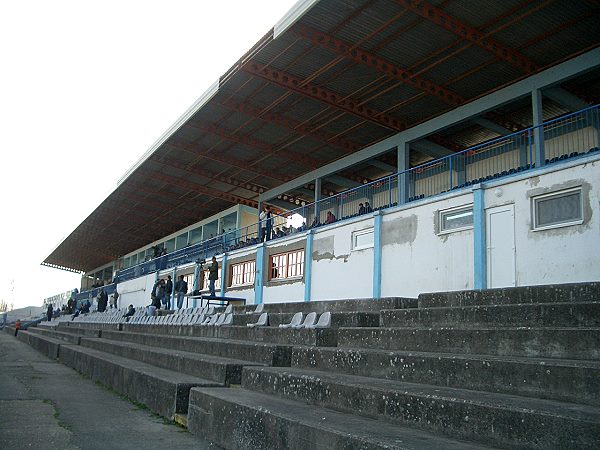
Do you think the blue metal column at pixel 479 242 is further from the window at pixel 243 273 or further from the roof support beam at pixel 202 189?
the roof support beam at pixel 202 189

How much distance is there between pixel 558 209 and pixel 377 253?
17.9 ft

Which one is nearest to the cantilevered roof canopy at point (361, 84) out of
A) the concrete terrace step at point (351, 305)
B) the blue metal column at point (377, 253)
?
the blue metal column at point (377, 253)

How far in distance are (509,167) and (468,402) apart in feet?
41.5

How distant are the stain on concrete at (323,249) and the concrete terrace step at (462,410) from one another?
1289 centimetres

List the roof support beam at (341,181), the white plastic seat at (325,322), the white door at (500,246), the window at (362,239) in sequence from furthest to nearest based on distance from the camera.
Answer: the roof support beam at (341,181) → the window at (362,239) → the white door at (500,246) → the white plastic seat at (325,322)

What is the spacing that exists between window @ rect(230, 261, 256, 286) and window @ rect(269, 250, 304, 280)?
1.72 metres

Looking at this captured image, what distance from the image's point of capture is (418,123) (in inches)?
768

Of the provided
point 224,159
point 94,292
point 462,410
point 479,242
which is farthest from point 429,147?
point 94,292

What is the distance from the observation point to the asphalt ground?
4723 millimetres

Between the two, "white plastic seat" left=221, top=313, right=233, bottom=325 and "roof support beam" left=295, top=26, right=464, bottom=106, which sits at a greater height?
"roof support beam" left=295, top=26, right=464, bottom=106

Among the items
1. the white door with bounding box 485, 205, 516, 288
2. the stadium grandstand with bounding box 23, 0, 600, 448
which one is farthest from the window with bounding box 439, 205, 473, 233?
the white door with bounding box 485, 205, 516, 288

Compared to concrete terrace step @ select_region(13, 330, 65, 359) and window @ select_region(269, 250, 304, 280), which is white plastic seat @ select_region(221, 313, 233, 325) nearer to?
concrete terrace step @ select_region(13, 330, 65, 359)

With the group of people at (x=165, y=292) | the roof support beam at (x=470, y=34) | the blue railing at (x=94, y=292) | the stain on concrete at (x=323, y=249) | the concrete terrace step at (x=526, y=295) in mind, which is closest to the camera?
the concrete terrace step at (x=526, y=295)

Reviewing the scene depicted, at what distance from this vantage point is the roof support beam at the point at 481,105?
14.4 m
